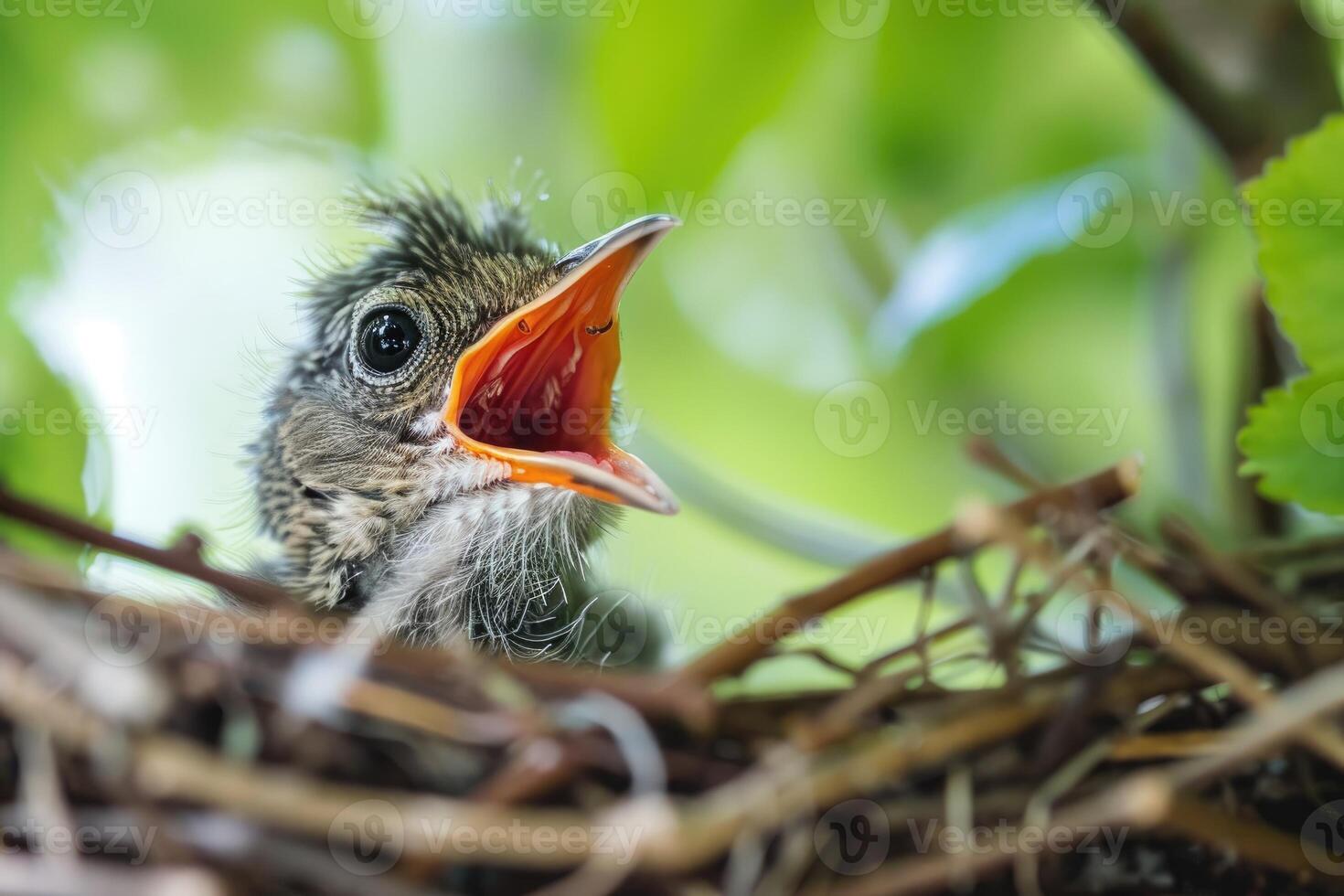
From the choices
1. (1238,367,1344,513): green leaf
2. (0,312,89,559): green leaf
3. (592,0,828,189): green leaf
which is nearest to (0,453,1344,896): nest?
(1238,367,1344,513): green leaf

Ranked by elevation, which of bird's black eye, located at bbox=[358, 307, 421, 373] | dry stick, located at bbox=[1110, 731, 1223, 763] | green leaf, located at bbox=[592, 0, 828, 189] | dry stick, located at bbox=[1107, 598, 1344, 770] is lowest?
dry stick, located at bbox=[1110, 731, 1223, 763]

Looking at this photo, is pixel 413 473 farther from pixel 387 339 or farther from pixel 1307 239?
pixel 1307 239

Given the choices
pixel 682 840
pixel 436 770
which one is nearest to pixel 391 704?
pixel 436 770

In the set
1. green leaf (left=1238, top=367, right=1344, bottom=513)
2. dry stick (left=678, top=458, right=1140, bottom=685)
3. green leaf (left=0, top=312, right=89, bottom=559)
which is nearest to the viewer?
dry stick (left=678, top=458, right=1140, bottom=685)

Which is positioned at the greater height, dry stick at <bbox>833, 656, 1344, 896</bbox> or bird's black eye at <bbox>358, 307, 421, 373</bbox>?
bird's black eye at <bbox>358, 307, 421, 373</bbox>

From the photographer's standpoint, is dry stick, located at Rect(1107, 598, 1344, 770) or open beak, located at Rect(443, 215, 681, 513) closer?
dry stick, located at Rect(1107, 598, 1344, 770)

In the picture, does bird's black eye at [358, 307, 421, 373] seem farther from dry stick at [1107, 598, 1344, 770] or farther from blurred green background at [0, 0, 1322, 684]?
dry stick at [1107, 598, 1344, 770]

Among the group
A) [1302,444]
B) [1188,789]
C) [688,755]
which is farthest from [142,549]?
[1302,444]
